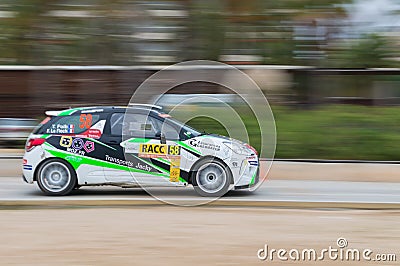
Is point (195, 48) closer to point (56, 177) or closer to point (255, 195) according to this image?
point (255, 195)

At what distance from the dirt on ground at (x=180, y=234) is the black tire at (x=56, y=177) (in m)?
1.38

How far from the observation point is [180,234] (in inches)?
359

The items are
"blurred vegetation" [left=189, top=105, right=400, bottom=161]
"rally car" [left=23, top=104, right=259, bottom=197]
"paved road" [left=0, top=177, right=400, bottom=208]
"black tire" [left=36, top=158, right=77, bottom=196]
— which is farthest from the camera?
"blurred vegetation" [left=189, top=105, right=400, bottom=161]

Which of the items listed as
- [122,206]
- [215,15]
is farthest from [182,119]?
[215,15]

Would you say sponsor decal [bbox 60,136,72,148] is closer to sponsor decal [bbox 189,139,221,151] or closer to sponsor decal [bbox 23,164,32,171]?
sponsor decal [bbox 23,164,32,171]

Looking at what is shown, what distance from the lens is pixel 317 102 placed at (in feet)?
67.2

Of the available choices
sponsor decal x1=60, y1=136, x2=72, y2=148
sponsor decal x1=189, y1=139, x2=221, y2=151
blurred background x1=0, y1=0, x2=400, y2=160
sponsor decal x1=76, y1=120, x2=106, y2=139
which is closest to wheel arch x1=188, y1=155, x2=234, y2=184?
sponsor decal x1=189, y1=139, x2=221, y2=151

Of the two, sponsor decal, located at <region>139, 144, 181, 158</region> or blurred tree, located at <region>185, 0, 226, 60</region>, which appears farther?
blurred tree, located at <region>185, 0, 226, 60</region>

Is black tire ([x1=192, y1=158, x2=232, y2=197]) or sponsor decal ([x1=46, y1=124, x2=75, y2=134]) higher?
sponsor decal ([x1=46, y1=124, x2=75, y2=134])

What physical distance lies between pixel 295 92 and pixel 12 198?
1007cm

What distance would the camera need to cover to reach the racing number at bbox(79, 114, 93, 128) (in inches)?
490

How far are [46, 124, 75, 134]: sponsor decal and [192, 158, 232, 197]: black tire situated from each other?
2.11 meters

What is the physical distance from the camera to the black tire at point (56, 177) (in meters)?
12.4

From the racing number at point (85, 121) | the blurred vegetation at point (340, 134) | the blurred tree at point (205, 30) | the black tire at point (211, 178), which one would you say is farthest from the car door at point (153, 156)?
the blurred tree at point (205, 30)
